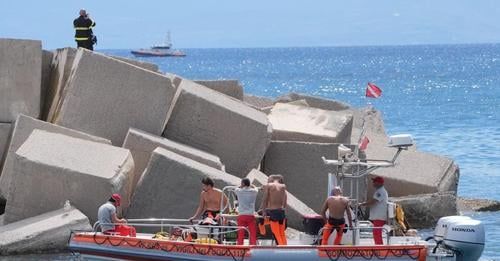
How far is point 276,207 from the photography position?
1862 centimetres

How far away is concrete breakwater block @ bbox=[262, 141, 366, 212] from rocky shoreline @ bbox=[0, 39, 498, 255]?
0.02m

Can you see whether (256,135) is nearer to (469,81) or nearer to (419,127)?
(419,127)

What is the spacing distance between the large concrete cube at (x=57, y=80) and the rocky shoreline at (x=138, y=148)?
4 cm

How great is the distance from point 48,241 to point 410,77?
280 feet

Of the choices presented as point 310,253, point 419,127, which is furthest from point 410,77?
point 310,253

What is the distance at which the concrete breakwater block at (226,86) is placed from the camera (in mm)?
26688

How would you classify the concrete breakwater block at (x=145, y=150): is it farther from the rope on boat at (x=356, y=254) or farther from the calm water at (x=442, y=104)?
the calm water at (x=442, y=104)

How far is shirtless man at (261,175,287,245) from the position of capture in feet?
61.0

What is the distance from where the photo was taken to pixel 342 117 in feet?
82.2

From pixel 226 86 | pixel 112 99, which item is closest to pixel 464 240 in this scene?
pixel 112 99

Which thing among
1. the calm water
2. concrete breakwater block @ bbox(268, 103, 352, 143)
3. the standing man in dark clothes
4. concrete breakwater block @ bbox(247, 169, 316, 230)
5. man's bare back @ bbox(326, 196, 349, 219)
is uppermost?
the standing man in dark clothes

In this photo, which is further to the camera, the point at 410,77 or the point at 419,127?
the point at 410,77

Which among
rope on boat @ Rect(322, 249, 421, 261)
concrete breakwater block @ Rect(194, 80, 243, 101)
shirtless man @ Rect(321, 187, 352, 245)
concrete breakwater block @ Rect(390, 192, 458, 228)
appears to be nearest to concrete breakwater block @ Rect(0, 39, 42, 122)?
concrete breakwater block @ Rect(194, 80, 243, 101)

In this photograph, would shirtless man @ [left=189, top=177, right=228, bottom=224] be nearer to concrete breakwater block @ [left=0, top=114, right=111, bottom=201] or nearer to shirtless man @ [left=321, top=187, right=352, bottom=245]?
shirtless man @ [left=321, top=187, right=352, bottom=245]
